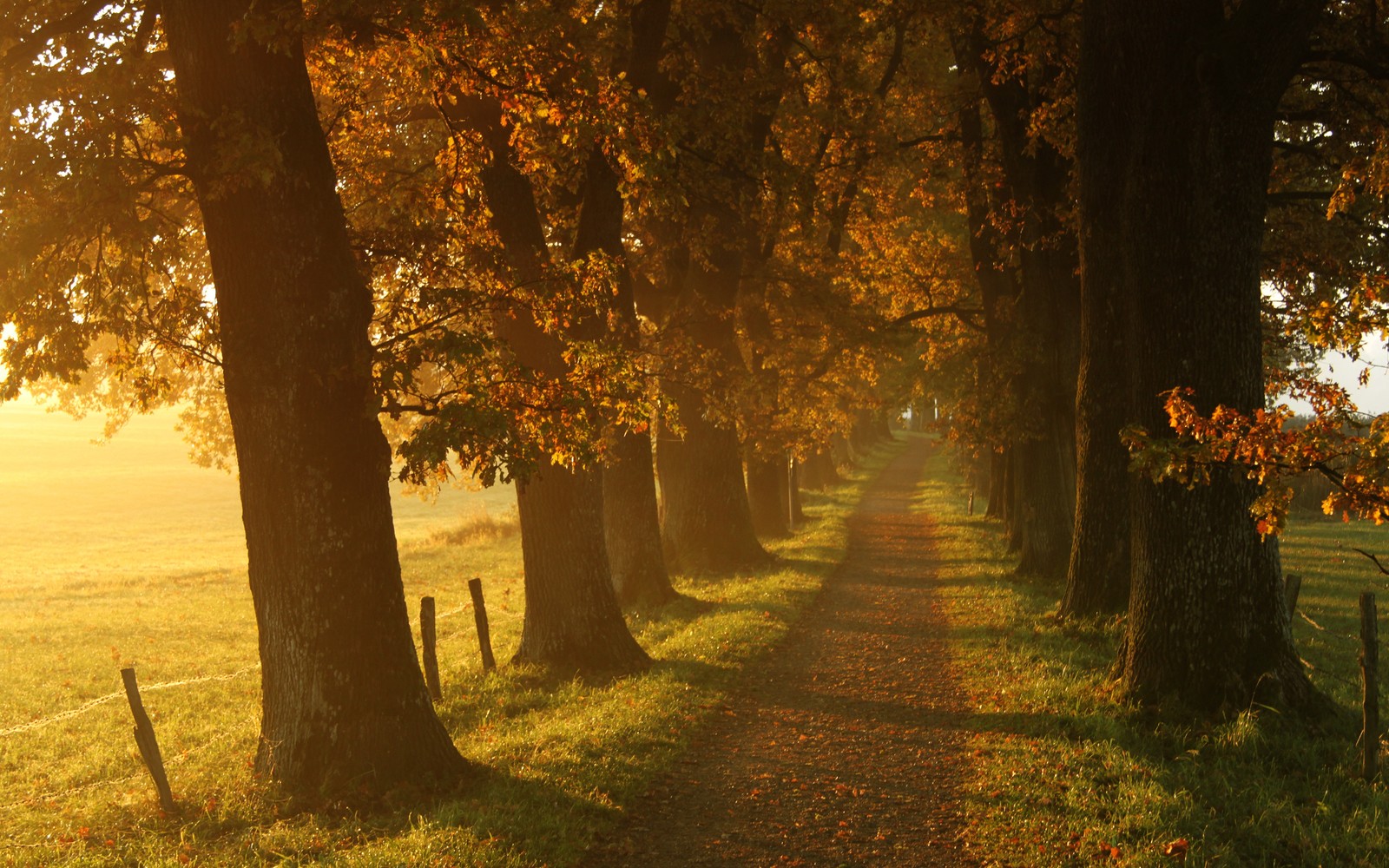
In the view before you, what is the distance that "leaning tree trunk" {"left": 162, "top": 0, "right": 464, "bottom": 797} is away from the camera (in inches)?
334

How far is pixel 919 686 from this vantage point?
1194cm

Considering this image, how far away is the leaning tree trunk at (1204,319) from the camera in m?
9.20

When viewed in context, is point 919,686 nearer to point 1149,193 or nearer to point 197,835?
point 1149,193

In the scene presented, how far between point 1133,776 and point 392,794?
612cm

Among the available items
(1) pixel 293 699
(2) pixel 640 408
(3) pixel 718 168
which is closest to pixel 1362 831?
(2) pixel 640 408

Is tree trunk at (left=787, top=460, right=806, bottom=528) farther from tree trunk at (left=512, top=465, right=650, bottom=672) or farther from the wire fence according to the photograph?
tree trunk at (left=512, top=465, right=650, bottom=672)

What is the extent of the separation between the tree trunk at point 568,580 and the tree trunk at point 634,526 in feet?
13.5

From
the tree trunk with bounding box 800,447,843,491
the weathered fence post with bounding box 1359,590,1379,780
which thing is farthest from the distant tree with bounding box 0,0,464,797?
the tree trunk with bounding box 800,447,843,491

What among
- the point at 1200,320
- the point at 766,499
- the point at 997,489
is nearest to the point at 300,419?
the point at 1200,320

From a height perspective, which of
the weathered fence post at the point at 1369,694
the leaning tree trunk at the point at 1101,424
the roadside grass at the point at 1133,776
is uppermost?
the leaning tree trunk at the point at 1101,424

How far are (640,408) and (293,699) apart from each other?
4107 millimetres

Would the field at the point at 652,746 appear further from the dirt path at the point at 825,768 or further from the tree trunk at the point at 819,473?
the tree trunk at the point at 819,473

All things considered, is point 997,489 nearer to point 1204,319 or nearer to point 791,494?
point 791,494

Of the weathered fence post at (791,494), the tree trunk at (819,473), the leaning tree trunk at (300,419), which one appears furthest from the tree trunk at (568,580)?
the tree trunk at (819,473)
